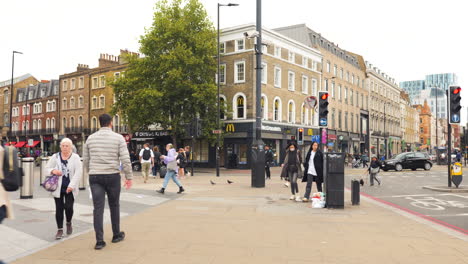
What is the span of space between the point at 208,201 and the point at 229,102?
2460 cm

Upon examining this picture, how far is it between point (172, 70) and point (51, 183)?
24.5 m

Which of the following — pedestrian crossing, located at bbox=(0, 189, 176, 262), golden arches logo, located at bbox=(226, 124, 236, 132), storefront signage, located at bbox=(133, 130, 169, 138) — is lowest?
pedestrian crossing, located at bbox=(0, 189, 176, 262)

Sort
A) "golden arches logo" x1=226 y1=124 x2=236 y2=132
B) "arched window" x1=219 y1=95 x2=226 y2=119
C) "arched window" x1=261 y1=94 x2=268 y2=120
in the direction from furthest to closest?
1. "arched window" x1=261 y1=94 x2=268 y2=120
2. "golden arches logo" x1=226 y1=124 x2=236 y2=132
3. "arched window" x1=219 y1=95 x2=226 y2=119

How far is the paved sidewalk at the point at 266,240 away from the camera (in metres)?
5.18

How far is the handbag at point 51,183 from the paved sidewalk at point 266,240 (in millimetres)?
840

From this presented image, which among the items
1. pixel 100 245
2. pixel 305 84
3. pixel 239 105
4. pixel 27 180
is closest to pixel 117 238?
pixel 100 245

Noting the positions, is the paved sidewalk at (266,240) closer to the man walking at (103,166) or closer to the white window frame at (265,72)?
the man walking at (103,166)

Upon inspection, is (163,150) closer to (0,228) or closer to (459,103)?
(459,103)

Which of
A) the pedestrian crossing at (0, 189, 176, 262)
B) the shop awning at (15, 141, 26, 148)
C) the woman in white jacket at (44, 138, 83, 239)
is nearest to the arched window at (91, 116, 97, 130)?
the shop awning at (15, 141, 26, 148)

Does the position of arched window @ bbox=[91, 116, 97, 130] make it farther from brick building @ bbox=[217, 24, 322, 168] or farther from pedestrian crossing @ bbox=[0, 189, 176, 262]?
pedestrian crossing @ bbox=[0, 189, 176, 262]

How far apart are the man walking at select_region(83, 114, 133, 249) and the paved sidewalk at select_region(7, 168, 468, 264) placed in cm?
56

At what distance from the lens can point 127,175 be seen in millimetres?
5992

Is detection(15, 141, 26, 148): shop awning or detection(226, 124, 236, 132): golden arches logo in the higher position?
detection(226, 124, 236, 132): golden arches logo

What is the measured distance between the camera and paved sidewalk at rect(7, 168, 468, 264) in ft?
17.0
